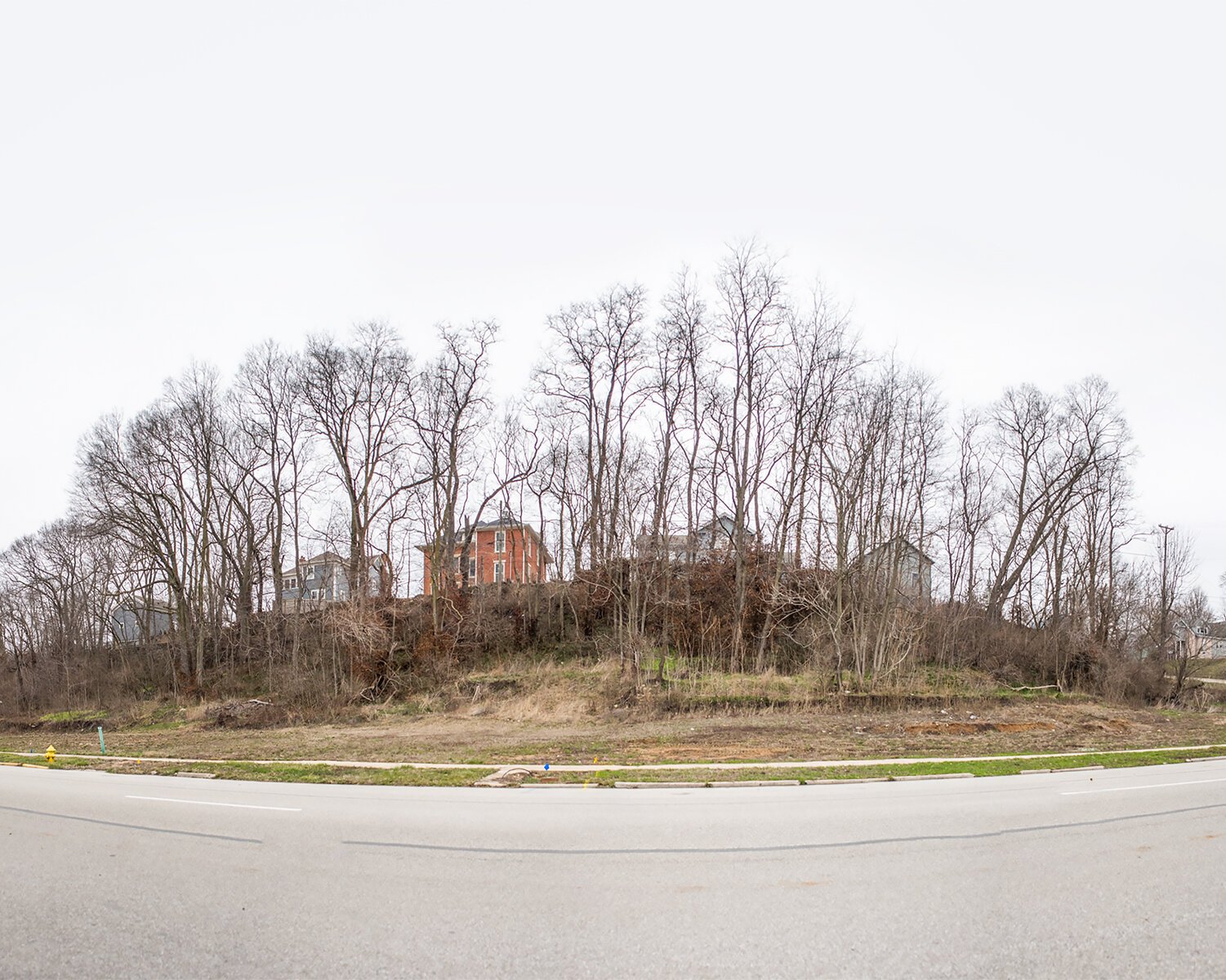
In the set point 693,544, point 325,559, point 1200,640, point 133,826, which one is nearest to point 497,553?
point 325,559

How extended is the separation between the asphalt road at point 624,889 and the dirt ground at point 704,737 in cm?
688

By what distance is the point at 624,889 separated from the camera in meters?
6.99

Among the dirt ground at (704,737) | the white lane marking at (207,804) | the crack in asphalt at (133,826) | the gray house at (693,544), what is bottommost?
the dirt ground at (704,737)

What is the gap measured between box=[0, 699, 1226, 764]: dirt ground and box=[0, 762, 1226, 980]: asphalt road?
6879 mm

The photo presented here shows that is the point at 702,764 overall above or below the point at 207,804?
below

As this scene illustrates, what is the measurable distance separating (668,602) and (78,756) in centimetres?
1985

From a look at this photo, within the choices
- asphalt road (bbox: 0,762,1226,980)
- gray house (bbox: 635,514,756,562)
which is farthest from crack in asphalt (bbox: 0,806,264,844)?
gray house (bbox: 635,514,756,562)

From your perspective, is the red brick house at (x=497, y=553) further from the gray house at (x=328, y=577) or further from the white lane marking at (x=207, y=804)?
the white lane marking at (x=207, y=804)

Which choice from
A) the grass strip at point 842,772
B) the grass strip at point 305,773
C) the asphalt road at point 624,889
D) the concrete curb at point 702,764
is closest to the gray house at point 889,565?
the concrete curb at point 702,764

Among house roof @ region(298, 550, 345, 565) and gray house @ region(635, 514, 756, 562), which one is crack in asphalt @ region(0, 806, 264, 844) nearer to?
gray house @ region(635, 514, 756, 562)

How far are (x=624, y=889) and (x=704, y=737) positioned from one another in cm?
1411

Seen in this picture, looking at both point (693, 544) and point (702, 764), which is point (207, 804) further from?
point (693, 544)

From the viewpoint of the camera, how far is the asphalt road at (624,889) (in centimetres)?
541

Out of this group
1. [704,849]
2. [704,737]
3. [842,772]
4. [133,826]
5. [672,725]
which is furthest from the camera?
[672,725]
